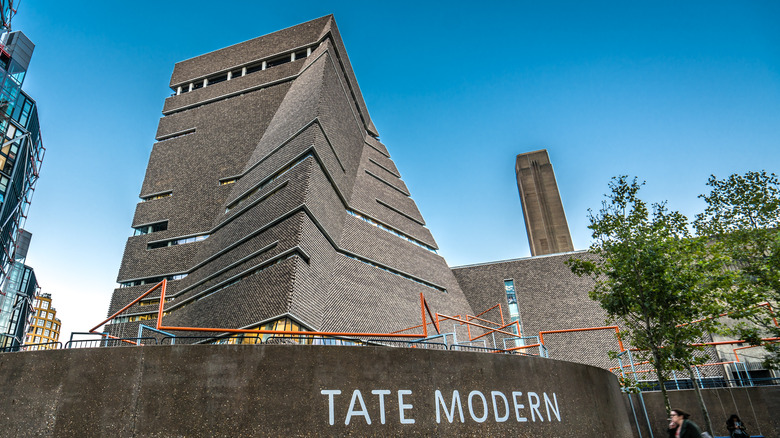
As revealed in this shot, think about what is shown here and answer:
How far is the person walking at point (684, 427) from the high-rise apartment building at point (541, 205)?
4176 inches

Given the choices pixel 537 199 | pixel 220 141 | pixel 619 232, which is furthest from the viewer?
Answer: pixel 537 199

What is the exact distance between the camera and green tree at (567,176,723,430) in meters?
14.4

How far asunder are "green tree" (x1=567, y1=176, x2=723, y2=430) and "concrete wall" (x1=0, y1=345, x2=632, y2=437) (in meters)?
7.75

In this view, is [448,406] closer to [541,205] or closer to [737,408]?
[737,408]

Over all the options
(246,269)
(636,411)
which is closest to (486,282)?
(246,269)

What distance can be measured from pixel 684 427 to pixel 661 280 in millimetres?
8943

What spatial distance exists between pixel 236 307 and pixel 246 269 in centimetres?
264

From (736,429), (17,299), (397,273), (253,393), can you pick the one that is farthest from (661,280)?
(17,299)

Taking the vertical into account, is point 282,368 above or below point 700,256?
below

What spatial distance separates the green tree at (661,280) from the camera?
14.4 m

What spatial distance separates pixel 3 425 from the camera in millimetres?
7414

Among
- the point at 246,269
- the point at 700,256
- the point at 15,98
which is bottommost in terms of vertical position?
the point at 700,256

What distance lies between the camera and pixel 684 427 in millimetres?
7000

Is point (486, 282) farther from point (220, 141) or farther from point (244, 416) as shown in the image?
point (244, 416)
